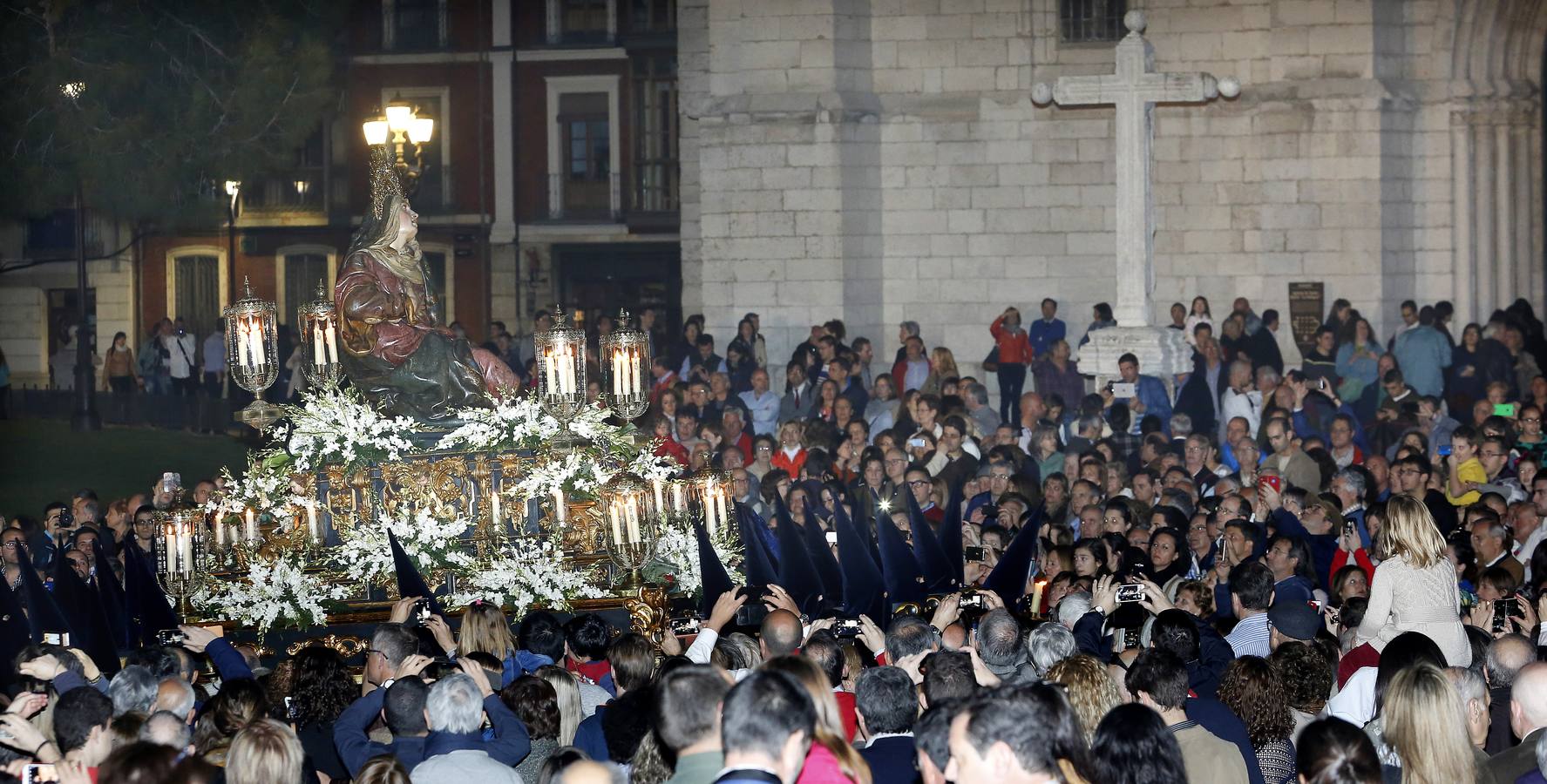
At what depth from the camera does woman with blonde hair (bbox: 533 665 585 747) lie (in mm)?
8172

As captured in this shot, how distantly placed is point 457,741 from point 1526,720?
3.55m

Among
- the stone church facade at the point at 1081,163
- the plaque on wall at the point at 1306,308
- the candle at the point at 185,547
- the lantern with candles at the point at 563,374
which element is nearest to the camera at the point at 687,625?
the lantern with candles at the point at 563,374

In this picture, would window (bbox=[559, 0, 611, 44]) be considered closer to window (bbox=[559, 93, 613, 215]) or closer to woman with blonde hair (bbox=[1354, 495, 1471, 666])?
Result: window (bbox=[559, 93, 613, 215])

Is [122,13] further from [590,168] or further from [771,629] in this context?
[771,629]

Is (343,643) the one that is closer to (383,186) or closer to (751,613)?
(751,613)

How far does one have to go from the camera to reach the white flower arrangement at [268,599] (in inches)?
472

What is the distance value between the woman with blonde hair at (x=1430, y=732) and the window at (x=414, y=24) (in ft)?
101

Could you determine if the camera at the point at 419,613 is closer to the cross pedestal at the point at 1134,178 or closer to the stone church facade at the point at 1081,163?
the cross pedestal at the point at 1134,178

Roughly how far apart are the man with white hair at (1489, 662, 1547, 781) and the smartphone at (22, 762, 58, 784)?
4598 millimetres

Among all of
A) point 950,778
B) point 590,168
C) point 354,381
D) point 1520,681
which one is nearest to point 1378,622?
point 1520,681

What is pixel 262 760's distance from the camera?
6.49 m

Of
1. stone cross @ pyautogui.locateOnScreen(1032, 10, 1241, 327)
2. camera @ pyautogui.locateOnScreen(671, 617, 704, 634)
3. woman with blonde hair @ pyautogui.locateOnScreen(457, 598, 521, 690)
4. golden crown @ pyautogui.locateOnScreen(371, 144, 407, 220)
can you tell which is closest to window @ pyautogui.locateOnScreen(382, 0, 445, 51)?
stone cross @ pyautogui.locateOnScreen(1032, 10, 1241, 327)

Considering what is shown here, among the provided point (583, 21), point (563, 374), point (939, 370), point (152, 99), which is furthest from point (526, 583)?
point (583, 21)

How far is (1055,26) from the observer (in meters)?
23.2
